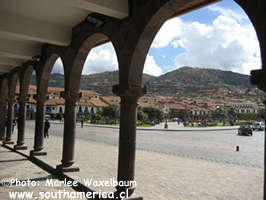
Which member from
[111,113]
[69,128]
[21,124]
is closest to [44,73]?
[69,128]

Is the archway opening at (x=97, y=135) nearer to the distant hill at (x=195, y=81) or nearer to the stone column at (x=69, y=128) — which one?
the stone column at (x=69, y=128)

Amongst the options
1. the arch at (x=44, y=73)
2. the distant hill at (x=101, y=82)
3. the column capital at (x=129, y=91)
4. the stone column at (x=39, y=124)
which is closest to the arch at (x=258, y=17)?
the column capital at (x=129, y=91)

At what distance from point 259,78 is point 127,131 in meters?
2.60

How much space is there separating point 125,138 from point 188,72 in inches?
7853

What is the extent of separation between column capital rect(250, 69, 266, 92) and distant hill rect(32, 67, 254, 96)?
16348 cm

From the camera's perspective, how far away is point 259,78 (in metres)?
2.38

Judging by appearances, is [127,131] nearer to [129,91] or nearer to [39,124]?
[129,91]

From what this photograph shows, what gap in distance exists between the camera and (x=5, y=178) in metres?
6.22

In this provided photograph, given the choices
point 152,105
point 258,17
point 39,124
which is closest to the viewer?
point 258,17

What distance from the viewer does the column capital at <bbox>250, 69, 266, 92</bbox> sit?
7.67 feet

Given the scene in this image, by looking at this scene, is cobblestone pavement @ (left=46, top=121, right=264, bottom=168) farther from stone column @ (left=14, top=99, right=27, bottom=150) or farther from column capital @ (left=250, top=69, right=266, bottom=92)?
column capital @ (left=250, top=69, right=266, bottom=92)

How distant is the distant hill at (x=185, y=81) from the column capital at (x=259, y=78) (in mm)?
163485

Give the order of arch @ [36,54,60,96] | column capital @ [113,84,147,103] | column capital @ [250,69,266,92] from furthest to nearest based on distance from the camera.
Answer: arch @ [36,54,60,96] < column capital @ [113,84,147,103] < column capital @ [250,69,266,92]

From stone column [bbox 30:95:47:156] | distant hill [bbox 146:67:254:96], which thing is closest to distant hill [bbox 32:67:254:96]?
distant hill [bbox 146:67:254:96]
